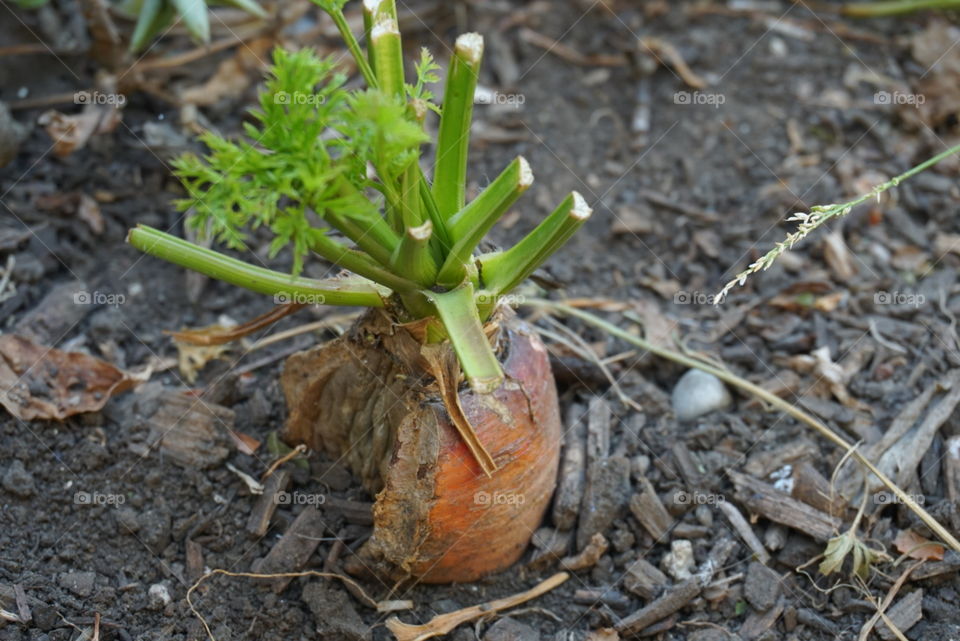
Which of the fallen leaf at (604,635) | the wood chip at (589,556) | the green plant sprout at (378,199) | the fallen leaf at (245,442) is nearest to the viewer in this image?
the green plant sprout at (378,199)

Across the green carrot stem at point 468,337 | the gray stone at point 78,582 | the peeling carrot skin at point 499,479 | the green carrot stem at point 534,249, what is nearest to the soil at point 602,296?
the gray stone at point 78,582

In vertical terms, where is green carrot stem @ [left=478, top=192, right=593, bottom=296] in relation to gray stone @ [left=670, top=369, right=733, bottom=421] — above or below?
above

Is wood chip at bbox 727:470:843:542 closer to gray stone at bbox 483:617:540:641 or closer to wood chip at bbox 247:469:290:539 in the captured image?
gray stone at bbox 483:617:540:641

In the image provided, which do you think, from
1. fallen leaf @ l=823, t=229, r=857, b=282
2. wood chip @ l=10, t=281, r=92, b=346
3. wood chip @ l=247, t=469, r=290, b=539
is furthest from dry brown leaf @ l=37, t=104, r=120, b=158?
fallen leaf @ l=823, t=229, r=857, b=282

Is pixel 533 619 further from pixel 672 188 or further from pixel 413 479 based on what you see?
pixel 672 188

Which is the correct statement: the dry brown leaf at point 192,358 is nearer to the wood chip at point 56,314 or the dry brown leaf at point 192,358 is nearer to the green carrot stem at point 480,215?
the wood chip at point 56,314

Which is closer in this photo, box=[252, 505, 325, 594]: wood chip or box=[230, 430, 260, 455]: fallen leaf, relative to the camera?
box=[252, 505, 325, 594]: wood chip
